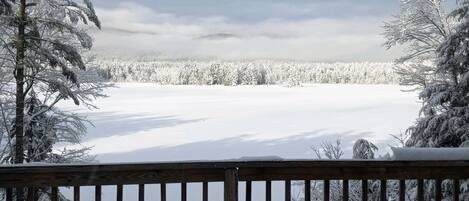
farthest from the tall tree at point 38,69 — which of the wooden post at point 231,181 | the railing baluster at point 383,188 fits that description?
the railing baluster at point 383,188

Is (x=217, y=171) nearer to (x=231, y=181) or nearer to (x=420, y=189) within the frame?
(x=231, y=181)

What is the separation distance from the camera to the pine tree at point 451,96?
848 centimetres

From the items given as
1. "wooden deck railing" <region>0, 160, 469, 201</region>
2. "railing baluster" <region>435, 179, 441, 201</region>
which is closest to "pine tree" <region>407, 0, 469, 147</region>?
"railing baluster" <region>435, 179, 441, 201</region>

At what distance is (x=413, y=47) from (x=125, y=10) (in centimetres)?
1154

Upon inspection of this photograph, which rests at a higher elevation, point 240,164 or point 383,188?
point 240,164

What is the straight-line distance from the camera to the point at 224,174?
338 centimetres

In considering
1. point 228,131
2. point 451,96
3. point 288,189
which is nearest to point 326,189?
point 288,189

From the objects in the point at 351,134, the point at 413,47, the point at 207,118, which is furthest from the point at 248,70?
the point at 413,47

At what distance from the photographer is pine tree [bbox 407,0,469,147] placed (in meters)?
8.48

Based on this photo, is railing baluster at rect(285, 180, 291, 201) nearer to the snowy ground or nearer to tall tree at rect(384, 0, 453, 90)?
the snowy ground

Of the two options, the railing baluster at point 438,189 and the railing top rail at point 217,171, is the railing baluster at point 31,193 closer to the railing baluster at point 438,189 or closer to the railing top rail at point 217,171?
the railing top rail at point 217,171

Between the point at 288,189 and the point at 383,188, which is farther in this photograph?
the point at 383,188

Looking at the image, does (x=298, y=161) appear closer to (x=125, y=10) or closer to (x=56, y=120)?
(x=56, y=120)

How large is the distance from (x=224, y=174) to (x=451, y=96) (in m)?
6.95
